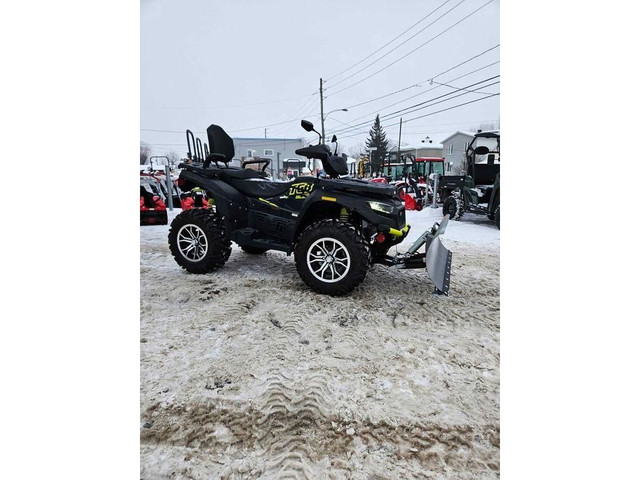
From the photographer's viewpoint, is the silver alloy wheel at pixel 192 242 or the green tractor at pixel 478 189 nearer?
the silver alloy wheel at pixel 192 242

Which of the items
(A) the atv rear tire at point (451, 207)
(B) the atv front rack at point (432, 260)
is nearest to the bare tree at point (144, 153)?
(B) the atv front rack at point (432, 260)

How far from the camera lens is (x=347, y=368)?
1192 millimetres

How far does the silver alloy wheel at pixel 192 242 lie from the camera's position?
7.70ft

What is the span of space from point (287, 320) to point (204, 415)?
677 mm

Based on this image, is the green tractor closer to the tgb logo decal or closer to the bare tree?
the tgb logo decal

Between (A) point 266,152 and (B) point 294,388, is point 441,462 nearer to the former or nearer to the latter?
(B) point 294,388

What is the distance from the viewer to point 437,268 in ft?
6.57

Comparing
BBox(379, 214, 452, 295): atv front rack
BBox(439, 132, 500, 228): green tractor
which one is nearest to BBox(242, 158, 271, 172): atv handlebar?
BBox(379, 214, 452, 295): atv front rack

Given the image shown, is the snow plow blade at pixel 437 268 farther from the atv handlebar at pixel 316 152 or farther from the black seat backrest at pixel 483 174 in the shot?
the black seat backrest at pixel 483 174

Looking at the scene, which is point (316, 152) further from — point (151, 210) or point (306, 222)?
point (151, 210)

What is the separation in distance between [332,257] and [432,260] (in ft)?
1.85

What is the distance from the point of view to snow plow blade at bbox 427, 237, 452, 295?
1.90m

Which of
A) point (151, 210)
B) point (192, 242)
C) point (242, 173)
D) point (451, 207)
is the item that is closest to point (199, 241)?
point (192, 242)

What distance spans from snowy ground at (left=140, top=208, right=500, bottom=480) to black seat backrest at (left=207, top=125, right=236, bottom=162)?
802 mm
